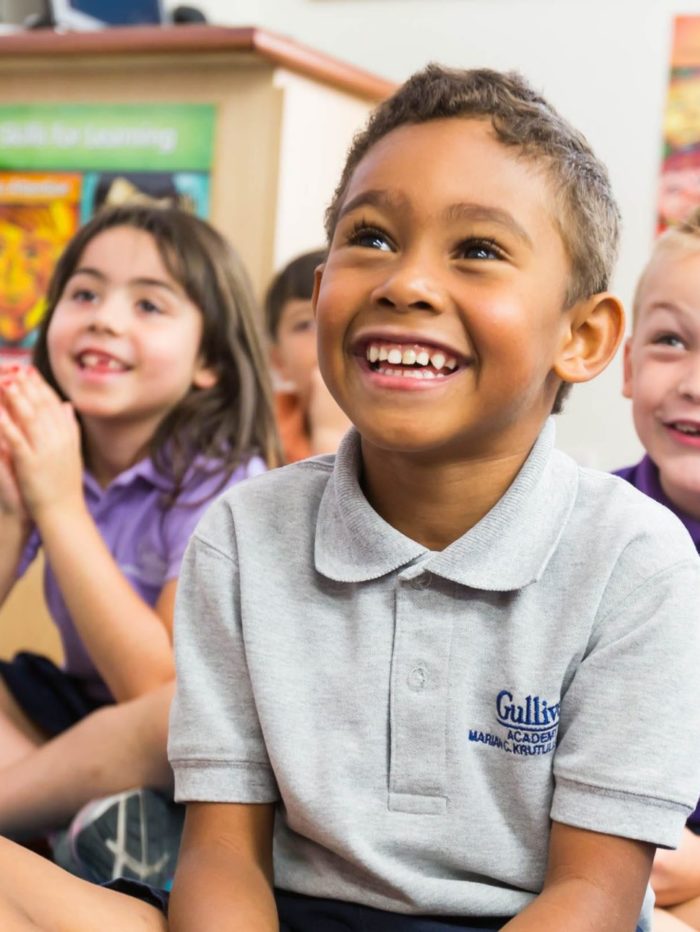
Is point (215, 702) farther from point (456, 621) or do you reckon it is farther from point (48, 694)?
point (48, 694)

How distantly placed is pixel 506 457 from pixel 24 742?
82cm

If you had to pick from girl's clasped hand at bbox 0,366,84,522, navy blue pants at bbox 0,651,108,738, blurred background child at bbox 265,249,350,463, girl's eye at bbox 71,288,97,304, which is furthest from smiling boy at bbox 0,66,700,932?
blurred background child at bbox 265,249,350,463

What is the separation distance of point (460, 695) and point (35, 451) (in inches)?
27.1

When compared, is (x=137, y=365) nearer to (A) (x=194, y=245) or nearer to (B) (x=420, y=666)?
(A) (x=194, y=245)

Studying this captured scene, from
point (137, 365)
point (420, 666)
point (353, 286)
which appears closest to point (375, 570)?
point (420, 666)

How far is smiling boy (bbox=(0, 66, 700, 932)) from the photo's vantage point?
81 centimetres

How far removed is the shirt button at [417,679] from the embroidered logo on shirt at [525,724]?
1.9 inches

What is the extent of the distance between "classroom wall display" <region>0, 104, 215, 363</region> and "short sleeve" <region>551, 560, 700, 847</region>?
1.48m

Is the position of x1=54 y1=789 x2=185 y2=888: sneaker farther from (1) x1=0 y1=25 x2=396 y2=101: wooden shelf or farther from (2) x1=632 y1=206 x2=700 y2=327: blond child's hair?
(1) x1=0 y1=25 x2=396 y2=101: wooden shelf

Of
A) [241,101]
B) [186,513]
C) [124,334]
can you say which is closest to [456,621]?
[186,513]

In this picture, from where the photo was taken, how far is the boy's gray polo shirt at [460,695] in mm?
813

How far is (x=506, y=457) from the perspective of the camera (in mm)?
900

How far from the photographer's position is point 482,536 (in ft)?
2.83

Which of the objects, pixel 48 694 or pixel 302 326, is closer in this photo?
pixel 48 694
